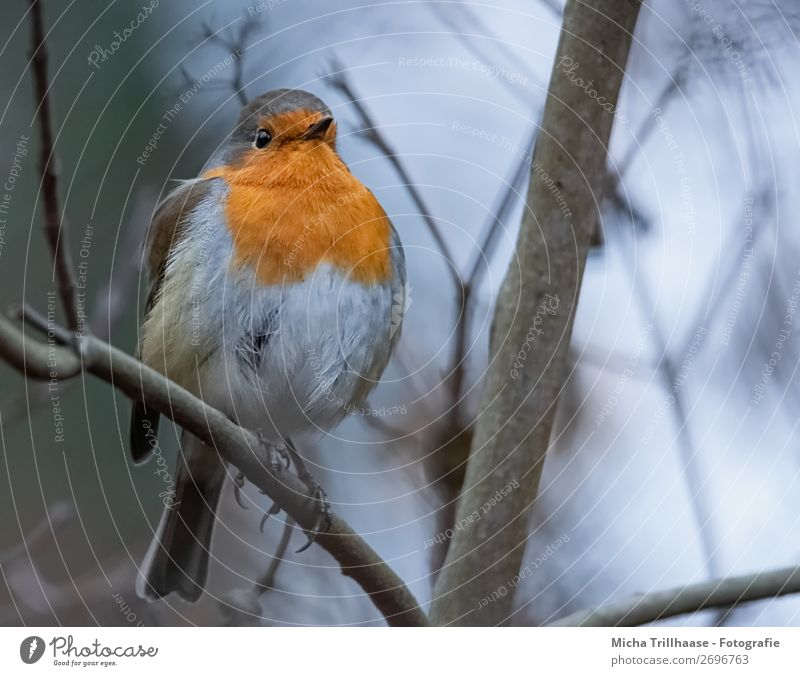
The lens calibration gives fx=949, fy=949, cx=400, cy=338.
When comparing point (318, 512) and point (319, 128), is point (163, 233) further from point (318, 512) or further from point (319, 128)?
point (318, 512)

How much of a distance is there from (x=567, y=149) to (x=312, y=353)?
31cm

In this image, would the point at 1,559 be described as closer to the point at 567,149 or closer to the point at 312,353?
the point at 312,353

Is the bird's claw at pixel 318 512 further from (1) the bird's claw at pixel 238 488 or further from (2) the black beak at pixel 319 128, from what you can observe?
(2) the black beak at pixel 319 128

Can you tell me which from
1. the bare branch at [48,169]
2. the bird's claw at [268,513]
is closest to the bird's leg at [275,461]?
the bird's claw at [268,513]

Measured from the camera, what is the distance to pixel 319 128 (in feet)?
2.99

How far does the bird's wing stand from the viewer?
3.11ft

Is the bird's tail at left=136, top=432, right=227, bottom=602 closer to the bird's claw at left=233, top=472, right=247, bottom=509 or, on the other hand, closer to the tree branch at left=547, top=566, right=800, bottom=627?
the bird's claw at left=233, top=472, right=247, bottom=509

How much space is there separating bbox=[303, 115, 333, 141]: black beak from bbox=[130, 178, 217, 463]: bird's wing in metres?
0.11

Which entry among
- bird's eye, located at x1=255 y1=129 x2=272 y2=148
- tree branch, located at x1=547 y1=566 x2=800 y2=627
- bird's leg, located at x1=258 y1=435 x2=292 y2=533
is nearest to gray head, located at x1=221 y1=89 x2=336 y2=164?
bird's eye, located at x1=255 y1=129 x2=272 y2=148

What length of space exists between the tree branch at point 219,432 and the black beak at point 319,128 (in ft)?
0.96

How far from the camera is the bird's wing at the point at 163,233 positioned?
3.11ft

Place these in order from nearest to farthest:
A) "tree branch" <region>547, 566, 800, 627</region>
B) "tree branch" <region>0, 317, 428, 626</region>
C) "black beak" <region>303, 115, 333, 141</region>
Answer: "tree branch" <region>0, 317, 428, 626</region>, "tree branch" <region>547, 566, 800, 627</region>, "black beak" <region>303, 115, 333, 141</region>
